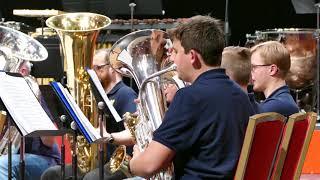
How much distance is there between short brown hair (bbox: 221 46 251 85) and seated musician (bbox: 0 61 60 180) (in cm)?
152

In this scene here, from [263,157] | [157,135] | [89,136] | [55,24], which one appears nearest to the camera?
[157,135]

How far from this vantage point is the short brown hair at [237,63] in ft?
14.4

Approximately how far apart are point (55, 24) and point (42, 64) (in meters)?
2.56

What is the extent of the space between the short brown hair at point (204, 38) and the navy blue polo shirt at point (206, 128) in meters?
0.08

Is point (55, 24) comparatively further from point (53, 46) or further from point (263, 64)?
point (53, 46)

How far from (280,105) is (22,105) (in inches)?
62.7

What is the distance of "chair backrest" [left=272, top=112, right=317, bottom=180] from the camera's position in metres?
3.40

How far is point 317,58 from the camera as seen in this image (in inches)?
313

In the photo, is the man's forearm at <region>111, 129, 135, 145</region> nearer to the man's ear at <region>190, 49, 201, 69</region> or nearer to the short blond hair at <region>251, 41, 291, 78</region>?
the short blond hair at <region>251, 41, 291, 78</region>

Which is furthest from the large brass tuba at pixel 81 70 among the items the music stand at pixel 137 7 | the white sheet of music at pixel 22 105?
the music stand at pixel 137 7

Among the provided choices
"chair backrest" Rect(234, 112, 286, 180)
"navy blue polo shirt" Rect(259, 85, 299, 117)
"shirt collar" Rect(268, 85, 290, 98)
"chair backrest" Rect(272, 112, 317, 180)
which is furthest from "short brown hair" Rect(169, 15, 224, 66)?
"shirt collar" Rect(268, 85, 290, 98)

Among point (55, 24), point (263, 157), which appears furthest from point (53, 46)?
point (263, 157)

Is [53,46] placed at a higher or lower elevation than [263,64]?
lower

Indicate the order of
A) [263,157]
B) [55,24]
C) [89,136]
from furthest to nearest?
[55,24], [89,136], [263,157]
